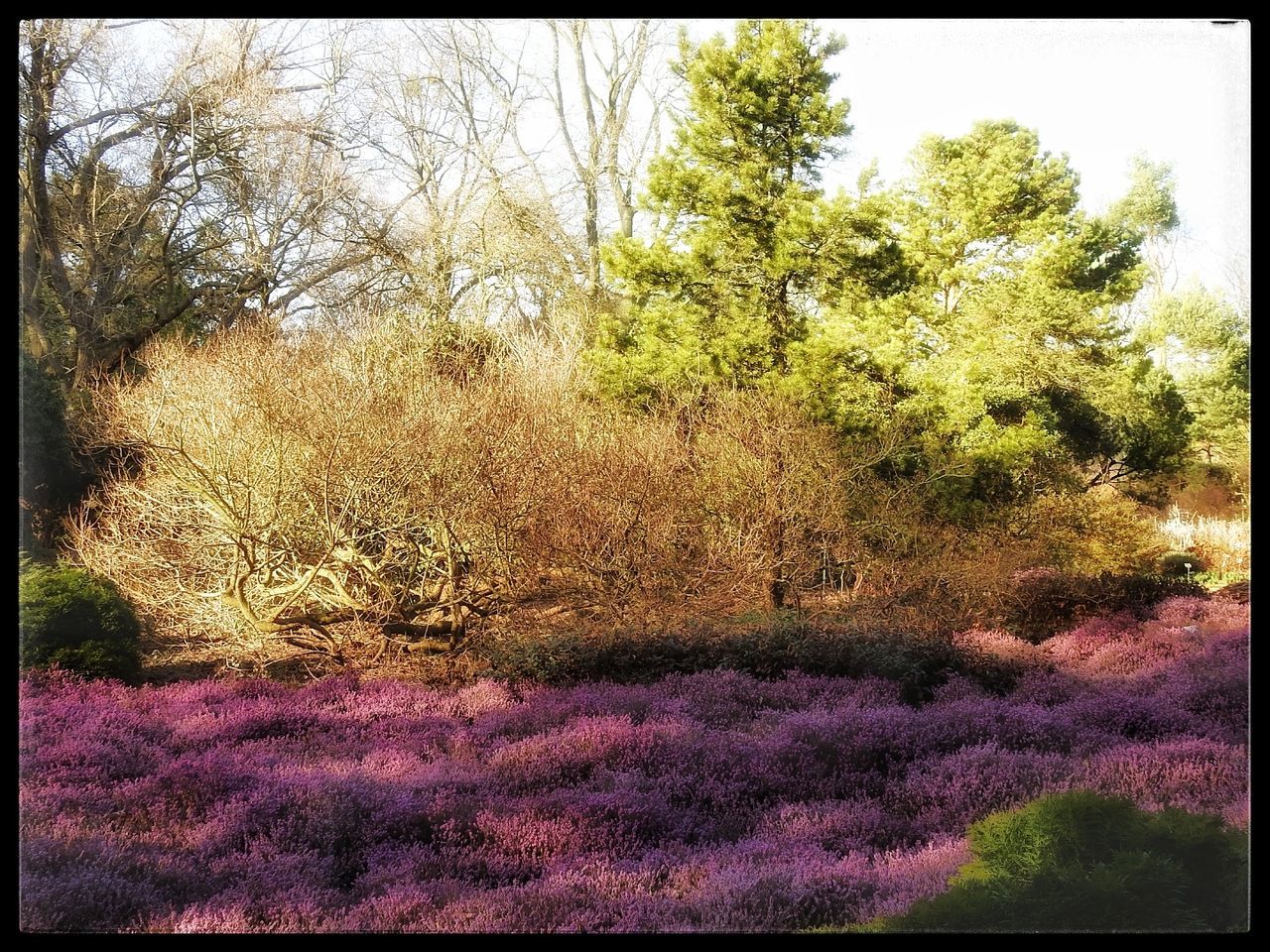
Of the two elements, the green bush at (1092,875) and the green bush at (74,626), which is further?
the green bush at (74,626)

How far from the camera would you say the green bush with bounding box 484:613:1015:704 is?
5410 millimetres

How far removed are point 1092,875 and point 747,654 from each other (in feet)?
7.56

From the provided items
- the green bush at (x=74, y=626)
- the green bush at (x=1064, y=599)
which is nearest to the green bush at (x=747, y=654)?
the green bush at (x=1064, y=599)

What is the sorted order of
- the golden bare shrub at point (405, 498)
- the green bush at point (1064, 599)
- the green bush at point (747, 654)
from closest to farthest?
the green bush at point (747, 654) < the green bush at point (1064, 599) < the golden bare shrub at point (405, 498)

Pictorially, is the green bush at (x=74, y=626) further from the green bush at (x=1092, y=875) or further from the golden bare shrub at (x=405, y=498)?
the green bush at (x=1092, y=875)

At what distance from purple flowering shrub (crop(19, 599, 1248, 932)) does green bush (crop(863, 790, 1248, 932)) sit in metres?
0.12

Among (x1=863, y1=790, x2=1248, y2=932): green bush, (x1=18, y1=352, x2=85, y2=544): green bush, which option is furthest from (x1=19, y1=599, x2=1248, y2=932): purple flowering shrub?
(x1=18, y1=352, x2=85, y2=544): green bush

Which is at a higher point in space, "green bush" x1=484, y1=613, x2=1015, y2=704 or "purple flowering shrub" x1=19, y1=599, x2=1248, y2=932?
"green bush" x1=484, y1=613, x2=1015, y2=704

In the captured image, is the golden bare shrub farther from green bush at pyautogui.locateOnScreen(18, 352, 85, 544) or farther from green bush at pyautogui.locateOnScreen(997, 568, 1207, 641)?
green bush at pyautogui.locateOnScreen(997, 568, 1207, 641)

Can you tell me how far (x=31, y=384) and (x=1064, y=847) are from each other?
5401 millimetres

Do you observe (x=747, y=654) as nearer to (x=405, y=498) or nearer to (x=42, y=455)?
(x=405, y=498)

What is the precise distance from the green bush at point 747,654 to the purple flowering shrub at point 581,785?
0.15 metres

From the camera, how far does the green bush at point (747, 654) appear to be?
541 centimetres
